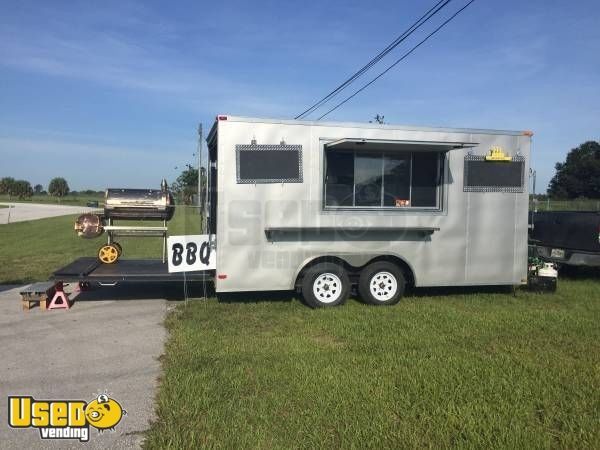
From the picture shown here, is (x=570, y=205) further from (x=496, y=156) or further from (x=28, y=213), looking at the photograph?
(x=28, y=213)

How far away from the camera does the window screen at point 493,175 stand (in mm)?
8125

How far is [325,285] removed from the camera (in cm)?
771

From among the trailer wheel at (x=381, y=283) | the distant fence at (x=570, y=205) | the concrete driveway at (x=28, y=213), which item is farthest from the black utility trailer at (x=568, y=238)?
the concrete driveway at (x=28, y=213)

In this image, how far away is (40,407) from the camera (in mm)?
4141

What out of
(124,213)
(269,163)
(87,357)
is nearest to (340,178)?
(269,163)

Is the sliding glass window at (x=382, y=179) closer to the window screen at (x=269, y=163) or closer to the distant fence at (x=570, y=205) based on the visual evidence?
the window screen at (x=269, y=163)

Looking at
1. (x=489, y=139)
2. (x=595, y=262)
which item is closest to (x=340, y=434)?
(x=489, y=139)

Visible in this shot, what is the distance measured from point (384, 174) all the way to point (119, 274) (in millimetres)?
4327

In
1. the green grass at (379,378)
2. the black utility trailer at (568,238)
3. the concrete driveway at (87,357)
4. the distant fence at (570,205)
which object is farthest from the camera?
the distant fence at (570,205)

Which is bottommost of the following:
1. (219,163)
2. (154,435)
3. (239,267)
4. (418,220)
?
(154,435)

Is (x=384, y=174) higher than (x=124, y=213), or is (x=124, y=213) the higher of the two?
(x=384, y=174)

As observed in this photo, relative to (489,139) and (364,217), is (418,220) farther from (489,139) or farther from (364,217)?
(489,139)

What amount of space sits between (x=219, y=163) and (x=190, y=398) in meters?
3.80

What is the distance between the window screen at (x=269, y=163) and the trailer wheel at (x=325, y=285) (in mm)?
1388
